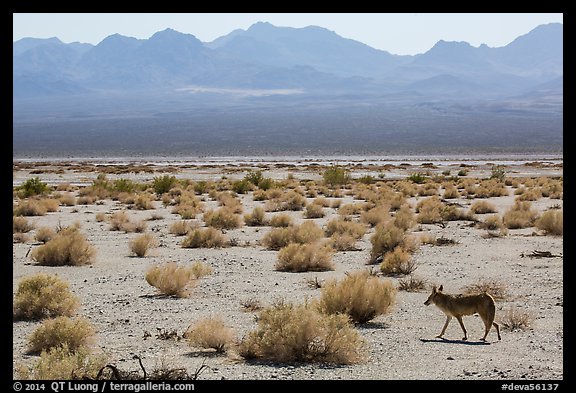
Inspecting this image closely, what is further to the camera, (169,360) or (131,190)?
(131,190)

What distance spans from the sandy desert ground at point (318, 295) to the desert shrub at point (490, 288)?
0.57 feet

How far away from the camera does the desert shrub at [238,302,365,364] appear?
7605mm

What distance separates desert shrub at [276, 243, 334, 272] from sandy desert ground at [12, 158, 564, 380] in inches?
12.3

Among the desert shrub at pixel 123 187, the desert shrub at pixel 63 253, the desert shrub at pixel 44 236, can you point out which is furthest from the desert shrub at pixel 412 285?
the desert shrub at pixel 123 187

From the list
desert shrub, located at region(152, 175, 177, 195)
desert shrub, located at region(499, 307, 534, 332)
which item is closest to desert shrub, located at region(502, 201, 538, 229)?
desert shrub, located at region(499, 307, 534, 332)

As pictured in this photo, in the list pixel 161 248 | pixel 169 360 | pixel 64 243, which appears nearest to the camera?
pixel 169 360

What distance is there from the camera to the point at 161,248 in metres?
17.7

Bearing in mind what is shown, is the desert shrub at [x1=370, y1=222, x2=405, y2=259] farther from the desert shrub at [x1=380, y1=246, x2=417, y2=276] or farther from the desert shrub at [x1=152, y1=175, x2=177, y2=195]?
the desert shrub at [x1=152, y1=175, x2=177, y2=195]

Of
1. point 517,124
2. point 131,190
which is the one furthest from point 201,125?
point 131,190
